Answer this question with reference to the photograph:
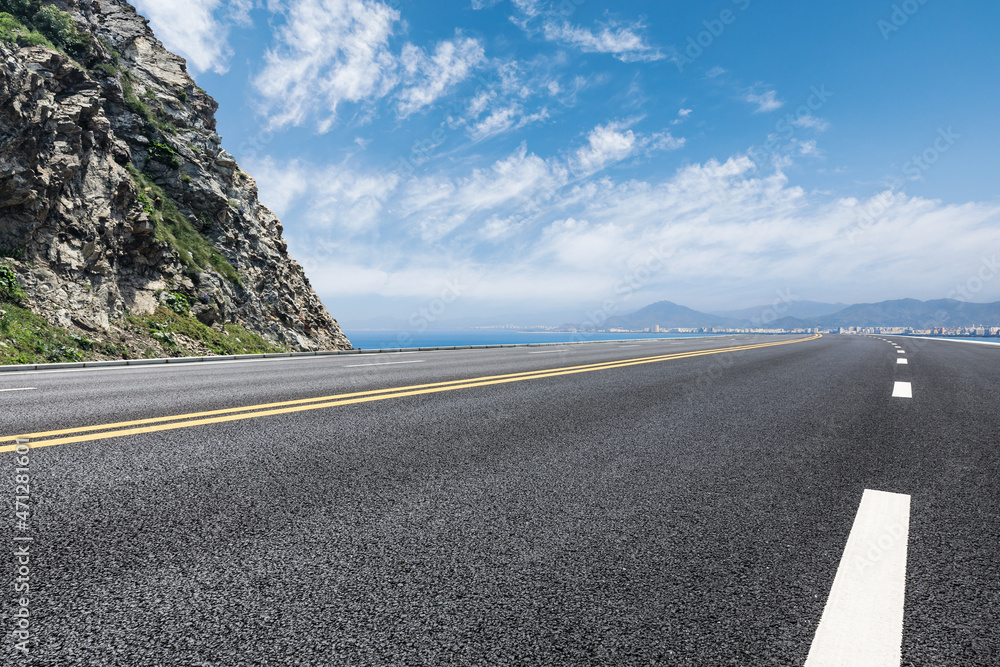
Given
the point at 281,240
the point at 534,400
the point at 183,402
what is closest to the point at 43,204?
the point at 281,240

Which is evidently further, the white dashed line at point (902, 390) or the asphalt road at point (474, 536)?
the white dashed line at point (902, 390)

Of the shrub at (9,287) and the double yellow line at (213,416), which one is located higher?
the shrub at (9,287)

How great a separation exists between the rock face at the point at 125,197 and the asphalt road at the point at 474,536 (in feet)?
59.2

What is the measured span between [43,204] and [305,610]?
24.0 metres

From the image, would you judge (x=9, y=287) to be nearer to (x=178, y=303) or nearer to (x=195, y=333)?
(x=195, y=333)

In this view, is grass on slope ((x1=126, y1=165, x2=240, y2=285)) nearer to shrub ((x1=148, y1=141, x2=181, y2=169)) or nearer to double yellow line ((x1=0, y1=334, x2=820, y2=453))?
shrub ((x1=148, y1=141, x2=181, y2=169))

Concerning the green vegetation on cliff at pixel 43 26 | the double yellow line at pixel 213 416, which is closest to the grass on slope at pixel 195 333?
the green vegetation on cliff at pixel 43 26

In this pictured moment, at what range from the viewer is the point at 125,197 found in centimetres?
2244

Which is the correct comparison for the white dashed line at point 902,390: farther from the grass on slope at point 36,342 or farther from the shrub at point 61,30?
the shrub at point 61,30

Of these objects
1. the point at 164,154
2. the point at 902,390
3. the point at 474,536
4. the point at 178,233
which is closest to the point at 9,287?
the point at 178,233

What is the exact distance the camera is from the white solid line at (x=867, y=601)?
5.27 feet

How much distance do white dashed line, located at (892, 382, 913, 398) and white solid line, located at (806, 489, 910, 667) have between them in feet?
20.3

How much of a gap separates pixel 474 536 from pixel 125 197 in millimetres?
26890

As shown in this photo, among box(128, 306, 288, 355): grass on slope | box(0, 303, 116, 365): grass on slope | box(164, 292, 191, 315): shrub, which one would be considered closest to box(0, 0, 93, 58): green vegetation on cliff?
box(164, 292, 191, 315): shrub
